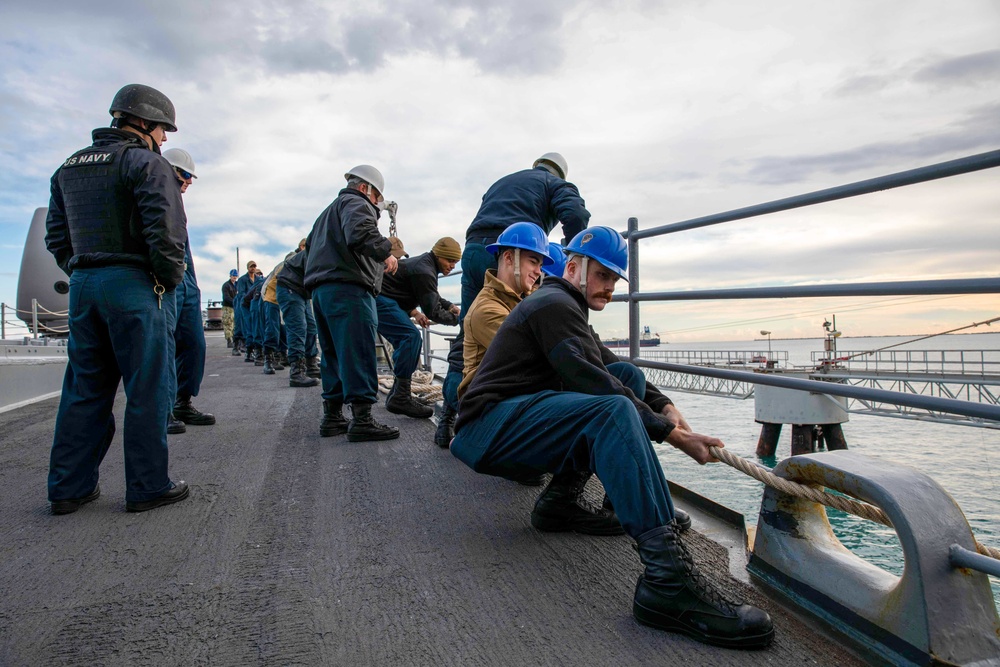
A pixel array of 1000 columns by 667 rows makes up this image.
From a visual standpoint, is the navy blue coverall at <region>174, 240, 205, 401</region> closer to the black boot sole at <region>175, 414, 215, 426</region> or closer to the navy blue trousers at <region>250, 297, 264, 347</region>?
the black boot sole at <region>175, 414, 215, 426</region>

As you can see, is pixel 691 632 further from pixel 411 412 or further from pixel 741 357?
pixel 741 357

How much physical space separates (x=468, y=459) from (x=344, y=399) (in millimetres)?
2082

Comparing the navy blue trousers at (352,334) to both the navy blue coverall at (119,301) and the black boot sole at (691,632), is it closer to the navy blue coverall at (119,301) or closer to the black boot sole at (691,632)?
the navy blue coverall at (119,301)

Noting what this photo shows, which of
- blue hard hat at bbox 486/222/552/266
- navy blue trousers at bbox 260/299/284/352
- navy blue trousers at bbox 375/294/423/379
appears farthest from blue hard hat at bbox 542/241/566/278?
navy blue trousers at bbox 260/299/284/352

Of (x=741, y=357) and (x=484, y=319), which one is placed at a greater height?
(x=484, y=319)

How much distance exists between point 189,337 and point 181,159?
1.29 meters

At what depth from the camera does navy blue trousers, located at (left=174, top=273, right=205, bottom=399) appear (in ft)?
13.8

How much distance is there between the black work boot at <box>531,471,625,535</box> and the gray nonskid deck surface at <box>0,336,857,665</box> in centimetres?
5

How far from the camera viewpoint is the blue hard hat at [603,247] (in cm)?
223

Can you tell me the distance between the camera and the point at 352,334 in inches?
156

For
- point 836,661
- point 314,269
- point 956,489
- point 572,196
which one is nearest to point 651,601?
point 836,661

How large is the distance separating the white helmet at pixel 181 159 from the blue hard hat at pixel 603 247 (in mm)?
3303

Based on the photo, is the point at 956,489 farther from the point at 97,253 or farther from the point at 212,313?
the point at 212,313

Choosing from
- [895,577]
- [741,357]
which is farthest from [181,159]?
[741,357]
